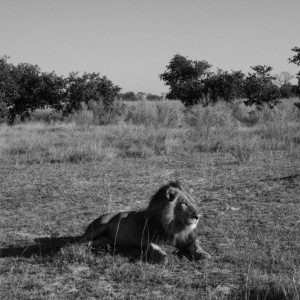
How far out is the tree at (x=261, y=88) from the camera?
2859cm

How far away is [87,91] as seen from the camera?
27891 mm

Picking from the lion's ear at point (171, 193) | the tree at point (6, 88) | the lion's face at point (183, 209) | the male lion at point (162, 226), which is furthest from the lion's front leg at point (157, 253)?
the tree at point (6, 88)

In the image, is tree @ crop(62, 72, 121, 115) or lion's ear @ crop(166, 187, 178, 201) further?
tree @ crop(62, 72, 121, 115)

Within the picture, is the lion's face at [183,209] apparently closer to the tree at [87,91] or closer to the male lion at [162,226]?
the male lion at [162,226]

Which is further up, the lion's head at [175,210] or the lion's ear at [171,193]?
the lion's ear at [171,193]

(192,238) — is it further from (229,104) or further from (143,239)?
(229,104)

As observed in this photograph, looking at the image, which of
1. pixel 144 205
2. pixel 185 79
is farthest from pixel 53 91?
pixel 144 205

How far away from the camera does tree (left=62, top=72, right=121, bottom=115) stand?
91.5ft

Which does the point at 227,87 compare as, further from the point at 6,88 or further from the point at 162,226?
the point at 162,226

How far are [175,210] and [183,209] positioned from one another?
3.4 inches

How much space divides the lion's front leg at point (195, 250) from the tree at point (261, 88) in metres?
24.1

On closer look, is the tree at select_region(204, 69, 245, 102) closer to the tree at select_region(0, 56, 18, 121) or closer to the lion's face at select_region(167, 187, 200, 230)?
the tree at select_region(0, 56, 18, 121)

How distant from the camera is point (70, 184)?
9.25m

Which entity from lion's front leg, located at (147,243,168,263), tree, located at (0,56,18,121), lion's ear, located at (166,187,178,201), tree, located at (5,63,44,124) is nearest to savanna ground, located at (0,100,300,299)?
lion's front leg, located at (147,243,168,263)
